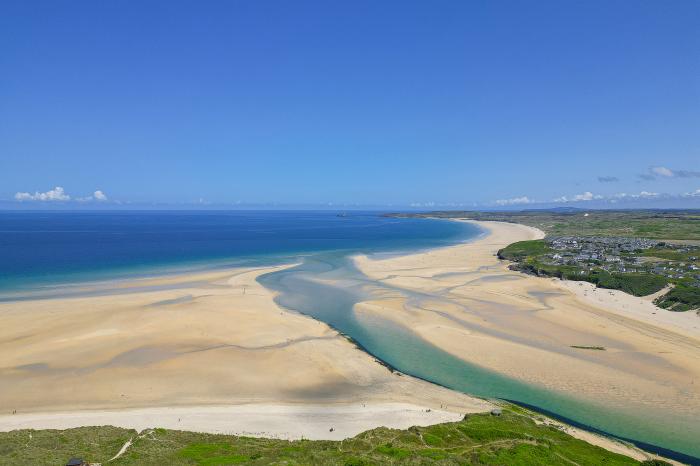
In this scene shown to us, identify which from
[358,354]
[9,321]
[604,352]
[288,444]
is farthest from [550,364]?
[9,321]

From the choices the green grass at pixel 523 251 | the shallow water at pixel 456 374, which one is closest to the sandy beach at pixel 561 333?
the shallow water at pixel 456 374

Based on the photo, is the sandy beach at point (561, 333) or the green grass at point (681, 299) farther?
the green grass at point (681, 299)

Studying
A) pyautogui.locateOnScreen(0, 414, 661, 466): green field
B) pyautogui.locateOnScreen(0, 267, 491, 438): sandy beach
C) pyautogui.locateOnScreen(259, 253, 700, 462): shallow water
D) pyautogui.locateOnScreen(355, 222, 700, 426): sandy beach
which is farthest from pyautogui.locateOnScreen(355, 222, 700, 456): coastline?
pyautogui.locateOnScreen(0, 267, 491, 438): sandy beach

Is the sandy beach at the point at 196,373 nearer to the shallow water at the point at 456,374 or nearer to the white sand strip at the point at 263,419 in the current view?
the white sand strip at the point at 263,419

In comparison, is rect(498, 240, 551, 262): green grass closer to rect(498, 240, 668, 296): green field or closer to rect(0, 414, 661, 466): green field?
rect(498, 240, 668, 296): green field

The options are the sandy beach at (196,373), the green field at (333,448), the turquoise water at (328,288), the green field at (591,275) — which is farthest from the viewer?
the green field at (591,275)

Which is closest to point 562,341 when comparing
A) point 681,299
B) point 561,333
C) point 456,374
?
point 561,333

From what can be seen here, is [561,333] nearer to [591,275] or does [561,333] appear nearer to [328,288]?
[591,275]
